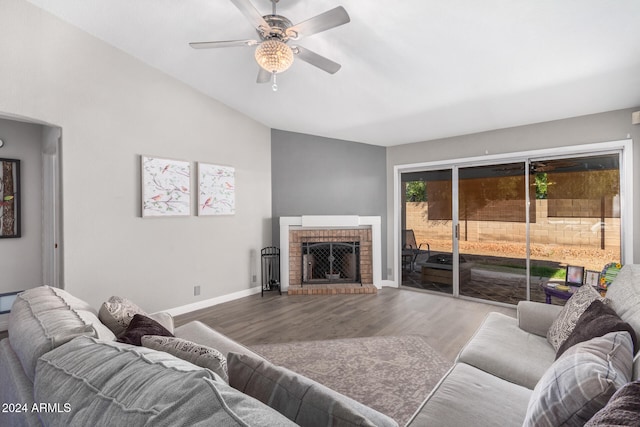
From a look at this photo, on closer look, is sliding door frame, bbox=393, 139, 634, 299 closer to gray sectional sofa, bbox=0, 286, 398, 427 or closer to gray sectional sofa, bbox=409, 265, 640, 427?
gray sectional sofa, bbox=409, 265, 640, 427

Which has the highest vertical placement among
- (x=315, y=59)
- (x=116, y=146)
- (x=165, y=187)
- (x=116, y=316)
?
(x=315, y=59)

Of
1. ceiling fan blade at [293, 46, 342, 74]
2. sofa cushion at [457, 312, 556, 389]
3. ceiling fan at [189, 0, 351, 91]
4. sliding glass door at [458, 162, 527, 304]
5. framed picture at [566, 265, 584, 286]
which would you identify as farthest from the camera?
sliding glass door at [458, 162, 527, 304]

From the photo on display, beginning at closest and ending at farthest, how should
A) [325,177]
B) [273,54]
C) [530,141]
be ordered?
[273,54]
[530,141]
[325,177]

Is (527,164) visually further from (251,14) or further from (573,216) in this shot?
(251,14)

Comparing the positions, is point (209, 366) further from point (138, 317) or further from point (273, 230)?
point (273, 230)

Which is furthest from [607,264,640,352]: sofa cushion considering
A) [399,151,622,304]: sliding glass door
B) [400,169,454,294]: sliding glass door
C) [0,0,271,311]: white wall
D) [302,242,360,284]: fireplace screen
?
[0,0,271,311]: white wall

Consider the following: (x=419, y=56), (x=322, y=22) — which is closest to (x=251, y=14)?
(x=322, y=22)

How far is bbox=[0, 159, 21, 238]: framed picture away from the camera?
3.43 meters

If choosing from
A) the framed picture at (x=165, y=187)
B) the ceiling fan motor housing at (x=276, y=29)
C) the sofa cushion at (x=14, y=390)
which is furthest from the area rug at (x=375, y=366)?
the ceiling fan motor housing at (x=276, y=29)

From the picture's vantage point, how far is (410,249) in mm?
5309

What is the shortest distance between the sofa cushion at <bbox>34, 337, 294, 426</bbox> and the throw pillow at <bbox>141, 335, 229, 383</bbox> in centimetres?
Result: 16

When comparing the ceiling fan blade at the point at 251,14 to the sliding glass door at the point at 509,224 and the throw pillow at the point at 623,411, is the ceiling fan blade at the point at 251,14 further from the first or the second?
the sliding glass door at the point at 509,224

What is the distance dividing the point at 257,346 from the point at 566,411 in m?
2.56

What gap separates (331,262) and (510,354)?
3.40 meters
